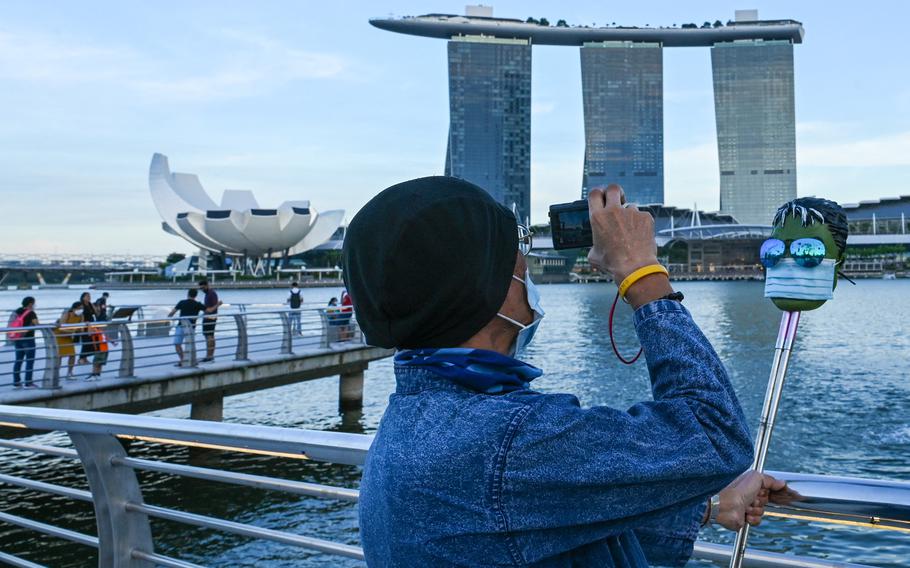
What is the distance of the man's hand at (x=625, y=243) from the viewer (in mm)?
900

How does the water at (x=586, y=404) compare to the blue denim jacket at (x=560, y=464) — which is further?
the water at (x=586, y=404)

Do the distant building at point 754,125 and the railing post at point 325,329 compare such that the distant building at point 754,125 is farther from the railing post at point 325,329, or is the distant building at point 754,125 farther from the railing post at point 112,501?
the railing post at point 112,501

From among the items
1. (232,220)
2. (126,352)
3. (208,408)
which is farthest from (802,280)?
(232,220)

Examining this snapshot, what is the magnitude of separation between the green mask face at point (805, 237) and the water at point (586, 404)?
6.42m

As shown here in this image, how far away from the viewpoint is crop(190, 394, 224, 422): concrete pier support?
10227 millimetres

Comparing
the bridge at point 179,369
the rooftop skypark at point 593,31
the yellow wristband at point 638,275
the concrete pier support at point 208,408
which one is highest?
the rooftop skypark at point 593,31

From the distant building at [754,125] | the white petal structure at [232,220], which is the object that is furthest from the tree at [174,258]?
the distant building at [754,125]

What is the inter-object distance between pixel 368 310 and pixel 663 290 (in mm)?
333

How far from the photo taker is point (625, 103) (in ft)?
396

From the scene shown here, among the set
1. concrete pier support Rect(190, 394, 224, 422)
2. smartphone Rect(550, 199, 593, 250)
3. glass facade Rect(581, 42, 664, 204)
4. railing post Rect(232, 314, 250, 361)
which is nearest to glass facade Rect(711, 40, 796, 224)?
glass facade Rect(581, 42, 664, 204)

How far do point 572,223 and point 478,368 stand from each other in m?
0.25

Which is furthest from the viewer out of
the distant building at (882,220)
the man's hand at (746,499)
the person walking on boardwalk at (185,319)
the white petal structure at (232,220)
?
the distant building at (882,220)

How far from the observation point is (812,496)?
41.8 inches

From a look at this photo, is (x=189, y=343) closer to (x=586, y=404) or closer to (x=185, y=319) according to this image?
(x=185, y=319)
